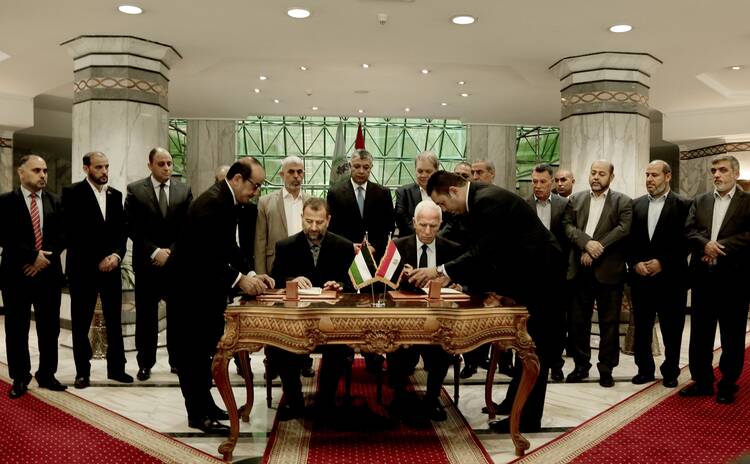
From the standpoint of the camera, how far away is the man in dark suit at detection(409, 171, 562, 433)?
4.27m

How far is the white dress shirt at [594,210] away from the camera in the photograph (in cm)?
638

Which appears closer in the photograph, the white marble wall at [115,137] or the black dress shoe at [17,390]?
the black dress shoe at [17,390]

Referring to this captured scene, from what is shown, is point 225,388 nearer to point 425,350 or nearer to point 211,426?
point 211,426

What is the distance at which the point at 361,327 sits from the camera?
3861 mm

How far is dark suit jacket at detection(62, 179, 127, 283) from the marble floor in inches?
39.3

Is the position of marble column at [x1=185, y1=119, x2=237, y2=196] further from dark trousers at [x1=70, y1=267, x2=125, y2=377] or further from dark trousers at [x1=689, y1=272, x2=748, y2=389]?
dark trousers at [x1=689, y1=272, x2=748, y2=389]

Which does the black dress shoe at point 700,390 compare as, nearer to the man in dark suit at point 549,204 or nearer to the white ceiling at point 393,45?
the man in dark suit at point 549,204

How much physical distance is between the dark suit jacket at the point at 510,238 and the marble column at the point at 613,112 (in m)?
4.65

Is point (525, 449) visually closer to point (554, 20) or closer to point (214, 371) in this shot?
point (214, 371)

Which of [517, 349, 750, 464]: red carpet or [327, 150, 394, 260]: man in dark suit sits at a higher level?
[327, 150, 394, 260]: man in dark suit

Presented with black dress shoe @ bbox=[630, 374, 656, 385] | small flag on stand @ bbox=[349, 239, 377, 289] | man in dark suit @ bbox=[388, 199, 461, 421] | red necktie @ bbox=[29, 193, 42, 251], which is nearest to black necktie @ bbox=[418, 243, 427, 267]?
man in dark suit @ bbox=[388, 199, 461, 421]

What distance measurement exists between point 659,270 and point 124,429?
4.37 m

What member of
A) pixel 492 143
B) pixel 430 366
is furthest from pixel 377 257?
pixel 492 143

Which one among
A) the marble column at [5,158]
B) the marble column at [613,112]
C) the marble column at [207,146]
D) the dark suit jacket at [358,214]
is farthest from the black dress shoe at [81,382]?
the marble column at [207,146]
